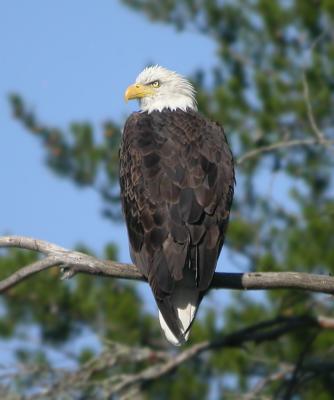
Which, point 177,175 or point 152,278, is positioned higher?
point 177,175

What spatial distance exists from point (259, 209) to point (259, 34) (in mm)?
2629

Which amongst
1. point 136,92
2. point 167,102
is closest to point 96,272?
point 167,102

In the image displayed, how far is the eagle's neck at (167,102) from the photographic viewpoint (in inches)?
355

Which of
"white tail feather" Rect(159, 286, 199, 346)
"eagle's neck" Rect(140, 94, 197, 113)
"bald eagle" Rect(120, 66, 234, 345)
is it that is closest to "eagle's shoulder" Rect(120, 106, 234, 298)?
"bald eagle" Rect(120, 66, 234, 345)

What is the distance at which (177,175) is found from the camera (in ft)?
25.3

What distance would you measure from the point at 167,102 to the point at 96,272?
2.60 meters

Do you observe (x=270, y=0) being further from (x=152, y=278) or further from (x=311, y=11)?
(x=152, y=278)

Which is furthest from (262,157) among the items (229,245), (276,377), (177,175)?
(177,175)

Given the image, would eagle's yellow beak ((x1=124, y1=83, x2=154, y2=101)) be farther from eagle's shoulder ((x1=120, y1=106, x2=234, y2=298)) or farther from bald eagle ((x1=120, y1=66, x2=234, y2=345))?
eagle's shoulder ((x1=120, y1=106, x2=234, y2=298))

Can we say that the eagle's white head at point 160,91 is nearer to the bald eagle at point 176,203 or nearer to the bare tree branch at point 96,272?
the bald eagle at point 176,203

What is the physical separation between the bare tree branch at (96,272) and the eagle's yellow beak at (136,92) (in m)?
2.45

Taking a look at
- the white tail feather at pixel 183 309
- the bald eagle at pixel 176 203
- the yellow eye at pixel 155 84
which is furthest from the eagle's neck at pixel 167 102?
Answer: the white tail feather at pixel 183 309

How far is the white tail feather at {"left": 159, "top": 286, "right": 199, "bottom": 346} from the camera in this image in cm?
721

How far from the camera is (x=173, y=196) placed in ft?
24.7
